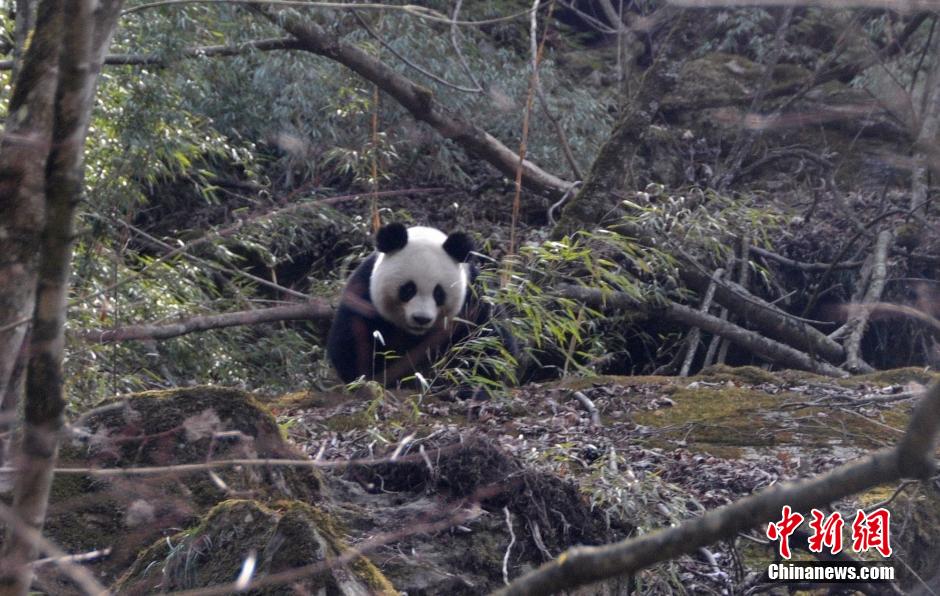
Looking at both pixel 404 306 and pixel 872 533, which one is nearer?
pixel 872 533

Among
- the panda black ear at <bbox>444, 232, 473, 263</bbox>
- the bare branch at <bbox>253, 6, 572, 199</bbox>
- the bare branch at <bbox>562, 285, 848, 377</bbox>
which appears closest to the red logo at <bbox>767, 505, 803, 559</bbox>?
the panda black ear at <bbox>444, 232, 473, 263</bbox>

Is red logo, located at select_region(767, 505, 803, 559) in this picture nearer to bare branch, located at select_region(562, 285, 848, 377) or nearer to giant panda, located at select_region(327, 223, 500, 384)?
giant panda, located at select_region(327, 223, 500, 384)

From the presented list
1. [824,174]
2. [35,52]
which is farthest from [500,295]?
[824,174]

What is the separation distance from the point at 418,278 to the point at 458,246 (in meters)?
0.33

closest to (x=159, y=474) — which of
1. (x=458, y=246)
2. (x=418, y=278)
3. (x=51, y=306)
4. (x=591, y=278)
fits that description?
(x=51, y=306)

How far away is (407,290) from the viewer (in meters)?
6.48

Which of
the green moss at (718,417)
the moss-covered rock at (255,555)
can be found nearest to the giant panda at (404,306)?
the green moss at (718,417)

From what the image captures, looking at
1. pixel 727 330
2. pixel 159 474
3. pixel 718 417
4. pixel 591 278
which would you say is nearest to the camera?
pixel 159 474

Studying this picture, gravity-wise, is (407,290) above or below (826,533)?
above

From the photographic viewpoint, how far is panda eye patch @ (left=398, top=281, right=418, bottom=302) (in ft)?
21.2

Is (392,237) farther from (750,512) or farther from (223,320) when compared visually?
(750,512)

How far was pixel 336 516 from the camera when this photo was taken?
3371 millimetres

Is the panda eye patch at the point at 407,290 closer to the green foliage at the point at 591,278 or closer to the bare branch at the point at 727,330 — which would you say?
the green foliage at the point at 591,278

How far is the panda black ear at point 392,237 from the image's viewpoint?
637 cm
